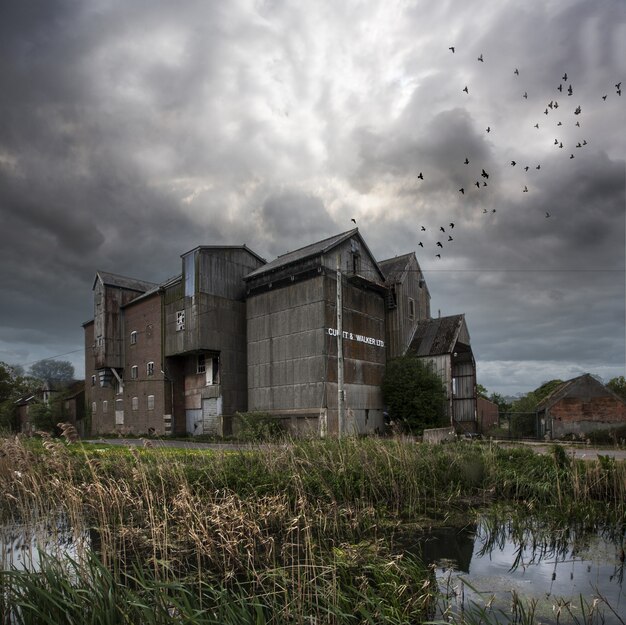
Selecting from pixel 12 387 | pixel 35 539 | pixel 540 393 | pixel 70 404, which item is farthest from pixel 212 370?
pixel 12 387

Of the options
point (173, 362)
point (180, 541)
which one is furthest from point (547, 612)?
point (173, 362)

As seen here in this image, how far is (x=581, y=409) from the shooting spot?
31922 millimetres

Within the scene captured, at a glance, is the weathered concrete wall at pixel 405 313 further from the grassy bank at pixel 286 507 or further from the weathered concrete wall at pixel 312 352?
the grassy bank at pixel 286 507

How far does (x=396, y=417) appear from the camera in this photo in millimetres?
34094

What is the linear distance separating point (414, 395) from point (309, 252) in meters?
11.5

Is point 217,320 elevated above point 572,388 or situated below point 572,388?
above

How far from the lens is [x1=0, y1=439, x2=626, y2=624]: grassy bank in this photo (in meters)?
6.38

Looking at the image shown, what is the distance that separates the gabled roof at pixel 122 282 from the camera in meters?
44.9

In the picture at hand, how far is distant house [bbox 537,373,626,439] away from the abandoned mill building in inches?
194

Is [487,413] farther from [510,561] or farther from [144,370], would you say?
[510,561]

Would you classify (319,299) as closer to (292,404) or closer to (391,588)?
(292,404)

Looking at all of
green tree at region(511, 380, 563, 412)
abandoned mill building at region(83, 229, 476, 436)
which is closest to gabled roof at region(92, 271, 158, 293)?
Result: abandoned mill building at region(83, 229, 476, 436)

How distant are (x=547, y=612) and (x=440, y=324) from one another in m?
32.0

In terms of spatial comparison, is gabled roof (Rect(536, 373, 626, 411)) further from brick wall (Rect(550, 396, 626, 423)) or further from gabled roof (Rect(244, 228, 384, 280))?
gabled roof (Rect(244, 228, 384, 280))
